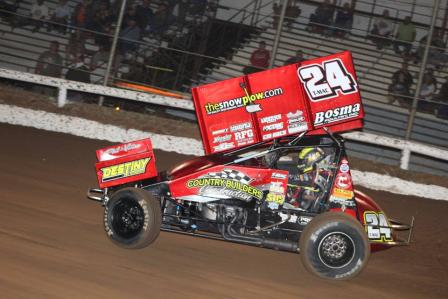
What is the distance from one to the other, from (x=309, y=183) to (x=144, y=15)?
24.8 ft

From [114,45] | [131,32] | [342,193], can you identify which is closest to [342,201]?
[342,193]

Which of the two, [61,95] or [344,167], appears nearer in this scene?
[344,167]

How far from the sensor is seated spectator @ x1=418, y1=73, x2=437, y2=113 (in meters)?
11.7

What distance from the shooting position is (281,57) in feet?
44.2

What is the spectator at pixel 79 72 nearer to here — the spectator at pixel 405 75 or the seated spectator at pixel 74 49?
the seated spectator at pixel 74 49

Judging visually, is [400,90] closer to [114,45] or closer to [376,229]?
[114,45]

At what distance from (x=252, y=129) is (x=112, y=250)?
6.48 feet

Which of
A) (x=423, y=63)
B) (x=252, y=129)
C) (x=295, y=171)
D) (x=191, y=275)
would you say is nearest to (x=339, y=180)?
(x=295, y=171)

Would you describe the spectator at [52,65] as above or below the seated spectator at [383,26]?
below

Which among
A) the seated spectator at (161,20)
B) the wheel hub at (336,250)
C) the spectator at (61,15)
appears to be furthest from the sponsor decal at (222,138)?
the spectator at (61,15)

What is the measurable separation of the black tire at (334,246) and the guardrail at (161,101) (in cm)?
478

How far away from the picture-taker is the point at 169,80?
12.7 meters

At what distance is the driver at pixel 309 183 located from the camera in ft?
23.1

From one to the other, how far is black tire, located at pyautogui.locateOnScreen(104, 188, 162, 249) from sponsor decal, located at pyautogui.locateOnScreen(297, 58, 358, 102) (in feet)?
6.80
